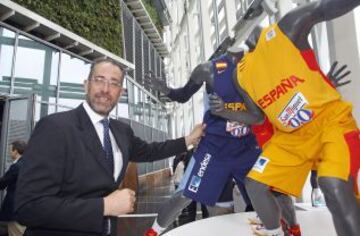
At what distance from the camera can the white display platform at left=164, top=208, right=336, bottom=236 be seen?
1.78 meters

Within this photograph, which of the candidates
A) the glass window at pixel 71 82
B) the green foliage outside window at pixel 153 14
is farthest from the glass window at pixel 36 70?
the green foliage outside window at pixel 153 14

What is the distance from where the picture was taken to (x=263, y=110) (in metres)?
1.63

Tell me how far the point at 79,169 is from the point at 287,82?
96 centimetres

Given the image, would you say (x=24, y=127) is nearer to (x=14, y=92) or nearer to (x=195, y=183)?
(x=14, y=92)

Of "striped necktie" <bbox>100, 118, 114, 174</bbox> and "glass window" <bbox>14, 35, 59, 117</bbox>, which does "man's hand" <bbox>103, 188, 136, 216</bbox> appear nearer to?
"striped necktie" <bbox>100, 118, 114, 174</bbox>

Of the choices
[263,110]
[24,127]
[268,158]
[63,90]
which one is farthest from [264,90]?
[63,90]

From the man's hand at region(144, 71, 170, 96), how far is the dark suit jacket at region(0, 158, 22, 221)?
6.55 feet

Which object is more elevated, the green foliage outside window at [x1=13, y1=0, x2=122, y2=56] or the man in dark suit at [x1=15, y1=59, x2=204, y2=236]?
the green foliage outside window at [x1=13, y1=0, x2=122, y2=56]

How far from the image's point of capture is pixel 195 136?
2318 millimetres

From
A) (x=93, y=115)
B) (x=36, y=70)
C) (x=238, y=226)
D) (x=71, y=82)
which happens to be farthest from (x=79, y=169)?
(x=71, y=82)

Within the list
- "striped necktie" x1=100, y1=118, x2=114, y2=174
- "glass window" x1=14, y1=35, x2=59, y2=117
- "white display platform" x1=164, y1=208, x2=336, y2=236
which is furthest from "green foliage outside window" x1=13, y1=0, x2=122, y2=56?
"white display platform" x1=164, y1=208, x2=336, y2=236

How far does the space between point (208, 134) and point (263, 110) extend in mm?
734

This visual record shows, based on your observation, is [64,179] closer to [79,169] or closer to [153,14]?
[79,169]

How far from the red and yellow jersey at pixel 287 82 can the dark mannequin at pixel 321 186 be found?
5 centimetres
